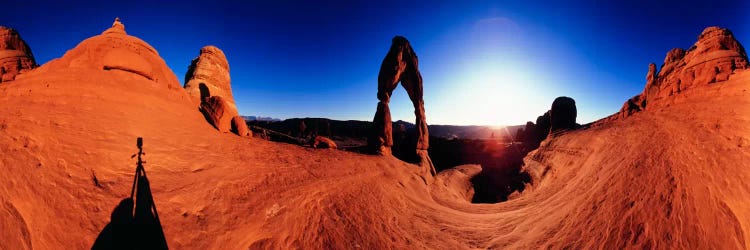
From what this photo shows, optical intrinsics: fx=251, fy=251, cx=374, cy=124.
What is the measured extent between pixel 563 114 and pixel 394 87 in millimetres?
23359

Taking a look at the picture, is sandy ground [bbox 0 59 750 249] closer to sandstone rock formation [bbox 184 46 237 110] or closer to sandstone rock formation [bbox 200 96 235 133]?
sandstone rock formation [bbox 200 96 235 133]

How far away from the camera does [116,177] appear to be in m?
5.79

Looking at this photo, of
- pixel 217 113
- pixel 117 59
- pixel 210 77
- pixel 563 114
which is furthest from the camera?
pixel 563 114

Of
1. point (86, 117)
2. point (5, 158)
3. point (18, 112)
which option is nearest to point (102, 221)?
point (5, 158)

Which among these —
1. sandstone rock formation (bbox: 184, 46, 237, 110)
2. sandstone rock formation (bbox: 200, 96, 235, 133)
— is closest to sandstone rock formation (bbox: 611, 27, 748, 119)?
sandstone rock formation (bbox: 200, 96, 235, 133)

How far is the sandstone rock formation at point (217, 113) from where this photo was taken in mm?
11750

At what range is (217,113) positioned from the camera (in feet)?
39.0

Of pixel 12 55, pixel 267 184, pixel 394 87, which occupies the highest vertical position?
pixel 12 55

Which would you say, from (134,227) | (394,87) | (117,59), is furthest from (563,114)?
(117,59)

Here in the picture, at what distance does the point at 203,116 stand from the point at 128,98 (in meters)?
3.07

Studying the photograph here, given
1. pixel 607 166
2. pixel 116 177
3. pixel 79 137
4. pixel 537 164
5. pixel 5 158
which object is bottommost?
pixel 537 164

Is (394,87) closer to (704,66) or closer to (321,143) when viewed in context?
(321,143)

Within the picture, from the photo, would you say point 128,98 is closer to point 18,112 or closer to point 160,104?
point 160,104

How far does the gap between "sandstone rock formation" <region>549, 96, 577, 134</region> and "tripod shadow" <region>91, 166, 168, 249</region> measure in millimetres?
34929
